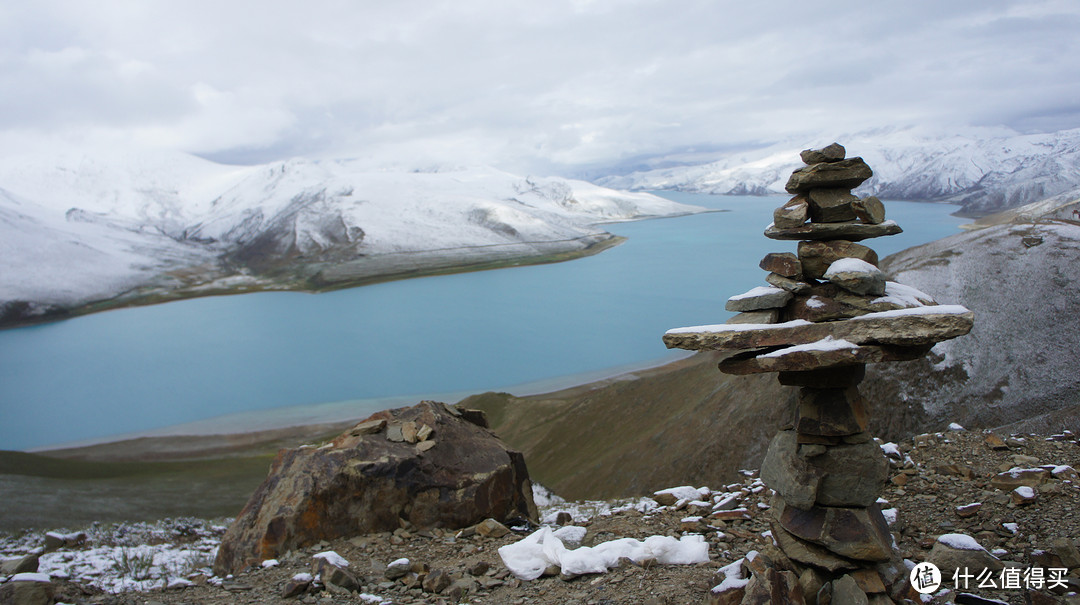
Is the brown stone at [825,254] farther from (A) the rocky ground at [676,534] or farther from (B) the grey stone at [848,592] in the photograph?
(A) the rocky ground at [676,534]

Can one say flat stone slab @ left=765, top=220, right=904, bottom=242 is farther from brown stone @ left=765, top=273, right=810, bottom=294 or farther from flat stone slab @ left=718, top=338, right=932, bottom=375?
flat stone slab @ left=718, top=338, right=932, bottom=375

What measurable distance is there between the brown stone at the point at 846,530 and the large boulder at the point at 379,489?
19.3ft

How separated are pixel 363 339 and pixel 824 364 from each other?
204ft

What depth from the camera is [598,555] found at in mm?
7590

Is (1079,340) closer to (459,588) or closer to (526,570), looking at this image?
(526,570)

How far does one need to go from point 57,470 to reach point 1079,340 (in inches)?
1452

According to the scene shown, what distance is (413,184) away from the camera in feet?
509

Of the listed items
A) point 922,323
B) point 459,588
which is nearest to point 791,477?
point 922,323

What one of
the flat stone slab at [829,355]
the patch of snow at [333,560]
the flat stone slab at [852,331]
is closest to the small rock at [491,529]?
the patch of snow at [333,560]

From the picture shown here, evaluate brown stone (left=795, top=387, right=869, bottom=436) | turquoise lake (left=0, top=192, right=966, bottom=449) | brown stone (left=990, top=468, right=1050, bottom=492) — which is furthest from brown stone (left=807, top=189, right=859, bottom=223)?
turquoise lake (left=0, top=192, right=966, bottom=449)

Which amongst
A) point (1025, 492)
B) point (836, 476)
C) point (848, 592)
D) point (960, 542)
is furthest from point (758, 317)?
point (1025, 492)

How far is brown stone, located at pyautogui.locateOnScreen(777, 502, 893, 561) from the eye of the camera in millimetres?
6051

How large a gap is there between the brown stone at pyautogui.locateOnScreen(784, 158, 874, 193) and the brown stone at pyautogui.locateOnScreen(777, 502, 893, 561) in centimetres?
336

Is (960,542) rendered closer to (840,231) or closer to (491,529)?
(840,231)
